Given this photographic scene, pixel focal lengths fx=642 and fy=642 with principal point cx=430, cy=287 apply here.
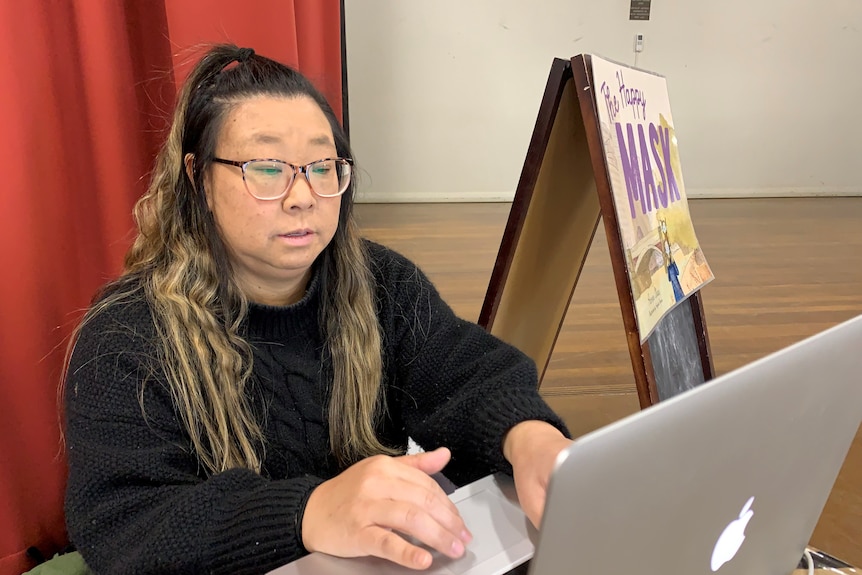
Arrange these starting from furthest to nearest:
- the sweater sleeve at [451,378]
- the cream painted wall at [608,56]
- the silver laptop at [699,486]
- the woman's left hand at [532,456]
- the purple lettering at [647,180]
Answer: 1. the cream painted wall at [608,56]
2. the purple lettering at [647,180]
3. the sweater sleeve at [451,378]
4. the woman's left hand at [532,456]
5. the silver laptop at [699,486]

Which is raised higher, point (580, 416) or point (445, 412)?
point (445, 412)

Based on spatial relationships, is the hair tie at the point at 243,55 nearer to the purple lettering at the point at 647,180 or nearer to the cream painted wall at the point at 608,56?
the purple lettering at the point at 647,180

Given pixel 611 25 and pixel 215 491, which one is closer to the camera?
pixel 215 491

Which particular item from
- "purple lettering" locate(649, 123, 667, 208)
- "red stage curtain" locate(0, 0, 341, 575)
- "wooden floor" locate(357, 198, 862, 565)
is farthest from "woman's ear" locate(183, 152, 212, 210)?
"wooden floor" locate(357, 198, 862, 565)

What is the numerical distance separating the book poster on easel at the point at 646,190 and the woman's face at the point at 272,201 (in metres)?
0.45

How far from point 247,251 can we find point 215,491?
0.33 m

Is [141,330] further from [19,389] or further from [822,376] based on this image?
[822,376]

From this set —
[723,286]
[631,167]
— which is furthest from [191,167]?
[723,286]

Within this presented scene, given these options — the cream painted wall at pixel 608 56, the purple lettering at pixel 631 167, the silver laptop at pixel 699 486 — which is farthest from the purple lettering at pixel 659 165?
the cream painted wall at pixel 608 56

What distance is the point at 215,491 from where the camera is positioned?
0.65m

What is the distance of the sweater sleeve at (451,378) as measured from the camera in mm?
802

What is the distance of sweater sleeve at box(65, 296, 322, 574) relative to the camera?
2.04 feet

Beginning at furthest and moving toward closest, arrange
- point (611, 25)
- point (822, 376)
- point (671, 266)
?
point (611, 25) < point (671, 266) < point (822, 376)

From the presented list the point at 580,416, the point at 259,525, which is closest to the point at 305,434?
the point at 259,525
